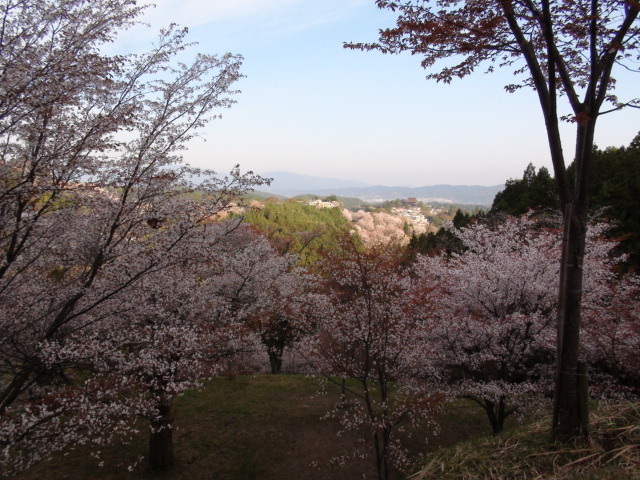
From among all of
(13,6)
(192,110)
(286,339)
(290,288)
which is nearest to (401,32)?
(192,110)

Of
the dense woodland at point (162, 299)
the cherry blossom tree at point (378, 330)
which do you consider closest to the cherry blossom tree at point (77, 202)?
the dense woodland at point (162, 299)

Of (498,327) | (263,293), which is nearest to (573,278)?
(498,327)

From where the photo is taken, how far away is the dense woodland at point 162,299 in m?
4.03

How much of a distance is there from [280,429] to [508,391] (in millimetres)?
6547

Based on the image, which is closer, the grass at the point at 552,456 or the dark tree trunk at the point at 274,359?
the grass at the point at 552,456

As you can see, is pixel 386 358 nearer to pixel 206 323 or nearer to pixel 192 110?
pixel 206 323

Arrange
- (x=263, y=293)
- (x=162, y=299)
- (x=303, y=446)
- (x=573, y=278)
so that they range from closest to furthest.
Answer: (x=573, y=278)
(x=162, y=299)
(x=303, y=446)
(x=263, y=293)

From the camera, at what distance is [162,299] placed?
7461mm

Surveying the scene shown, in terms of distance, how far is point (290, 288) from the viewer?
1595 cm

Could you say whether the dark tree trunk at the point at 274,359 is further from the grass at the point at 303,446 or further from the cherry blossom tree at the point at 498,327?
the cherry blossom tree at the point at 498,327

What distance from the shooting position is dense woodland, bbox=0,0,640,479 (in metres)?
4.03

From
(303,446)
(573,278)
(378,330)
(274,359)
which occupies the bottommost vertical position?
(274,359)

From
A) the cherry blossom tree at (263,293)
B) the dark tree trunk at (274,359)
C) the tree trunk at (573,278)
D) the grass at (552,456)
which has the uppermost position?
the tree trunk at (573,278)

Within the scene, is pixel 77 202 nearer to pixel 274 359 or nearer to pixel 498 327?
pixel 498 327
